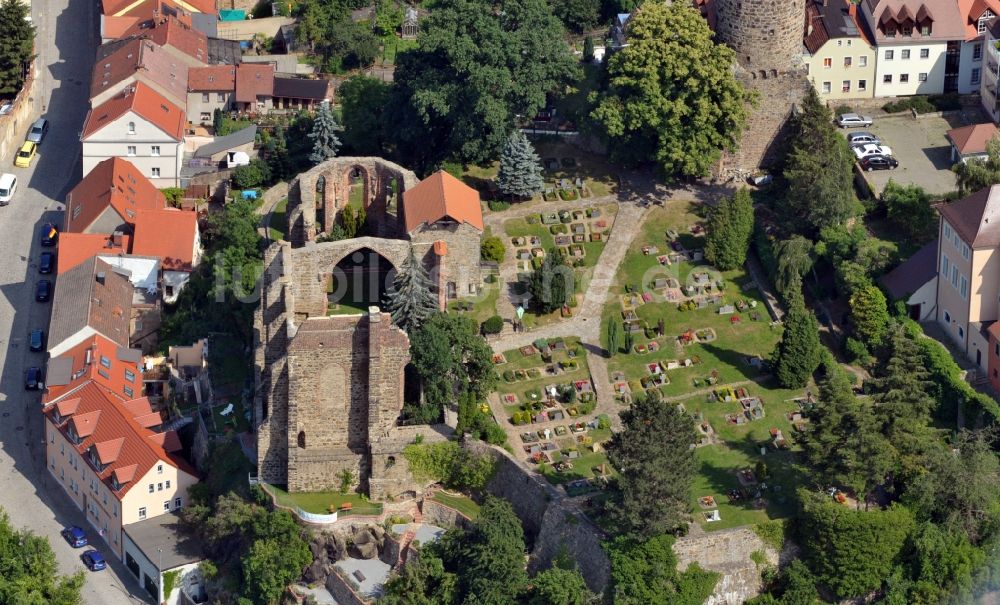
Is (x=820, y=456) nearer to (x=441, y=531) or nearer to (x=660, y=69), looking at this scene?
(x=441, y=531)

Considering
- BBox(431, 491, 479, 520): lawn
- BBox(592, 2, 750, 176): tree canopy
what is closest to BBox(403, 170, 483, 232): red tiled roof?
BBox(592, 2, 750, 176): tree canopy

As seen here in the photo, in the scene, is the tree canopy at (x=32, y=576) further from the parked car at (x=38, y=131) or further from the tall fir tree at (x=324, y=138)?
the parked car at (x=38, y=131)

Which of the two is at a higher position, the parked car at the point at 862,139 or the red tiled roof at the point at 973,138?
the red tiled roof at the point at 973,138

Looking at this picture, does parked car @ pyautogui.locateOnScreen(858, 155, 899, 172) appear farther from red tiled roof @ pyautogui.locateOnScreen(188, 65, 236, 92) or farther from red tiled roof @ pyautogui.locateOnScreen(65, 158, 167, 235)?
red tiled roof @ pyautogui.locateOnScreen(188, 65, 236, 92)

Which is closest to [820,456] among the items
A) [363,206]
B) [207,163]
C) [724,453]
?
[724,453]

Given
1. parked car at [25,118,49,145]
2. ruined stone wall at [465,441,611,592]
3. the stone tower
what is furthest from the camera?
parked car at [25,118,49,145]

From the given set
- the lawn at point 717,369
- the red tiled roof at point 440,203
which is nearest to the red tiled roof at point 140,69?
the red tiled roof at point 440,203
